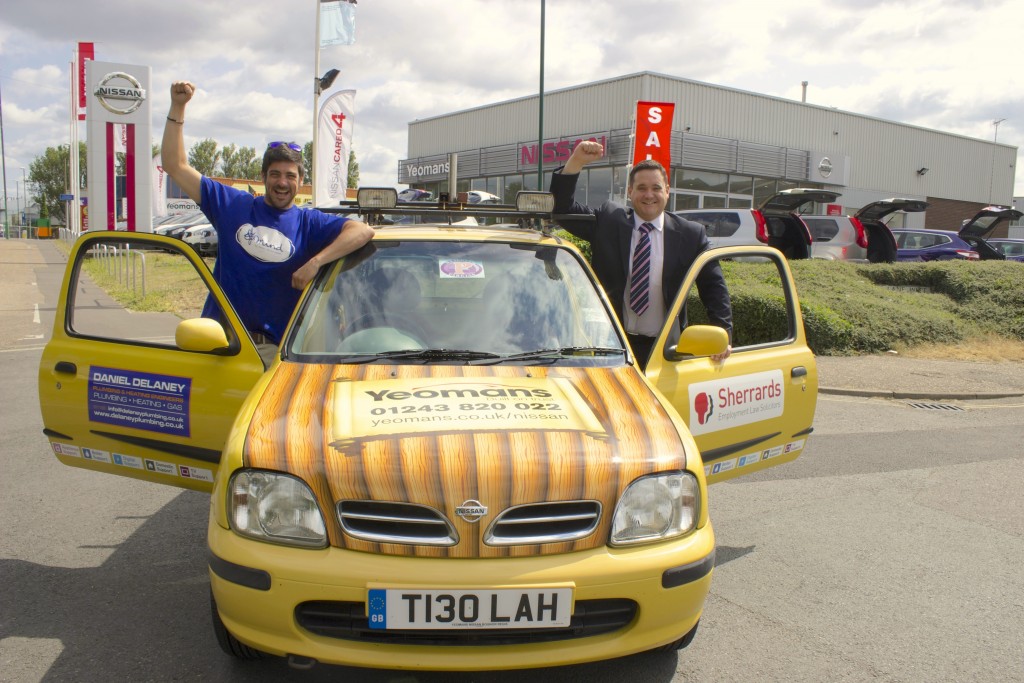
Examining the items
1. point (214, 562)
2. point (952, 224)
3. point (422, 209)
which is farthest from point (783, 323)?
point (952, 224)

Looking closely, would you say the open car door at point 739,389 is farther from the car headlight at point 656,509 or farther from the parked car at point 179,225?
the parked car at point 179,225

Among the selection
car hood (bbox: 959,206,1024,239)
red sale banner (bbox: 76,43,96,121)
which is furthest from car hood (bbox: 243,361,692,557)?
red sale banner (bbox: 76,43,96,121)

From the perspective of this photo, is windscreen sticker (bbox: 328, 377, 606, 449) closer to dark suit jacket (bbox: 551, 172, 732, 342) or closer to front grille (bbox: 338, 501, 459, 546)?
front grille (bbox: 338, 501, 459, 546)

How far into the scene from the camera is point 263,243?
13.3ft

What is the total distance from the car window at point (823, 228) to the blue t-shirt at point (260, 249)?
48.6ft

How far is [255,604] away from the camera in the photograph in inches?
98.7

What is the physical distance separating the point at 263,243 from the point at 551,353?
1.61m

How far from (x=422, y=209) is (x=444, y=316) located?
2.95ft

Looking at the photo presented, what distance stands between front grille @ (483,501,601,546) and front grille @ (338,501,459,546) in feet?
0.45

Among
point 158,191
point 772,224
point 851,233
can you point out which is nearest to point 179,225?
point 158,191

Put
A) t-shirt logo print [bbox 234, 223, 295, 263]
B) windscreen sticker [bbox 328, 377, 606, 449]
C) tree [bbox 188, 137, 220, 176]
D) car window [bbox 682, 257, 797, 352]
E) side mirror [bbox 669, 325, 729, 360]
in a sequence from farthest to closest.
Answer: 1. tree [bbox 188, 137, 220, 176]
2. car window [bbox 682, 257, 797, 352]
3. t-shirt logo print [bbox 234, 223, 295, 263]
4. side mirror [bbox 669, 325, 729, 360]
5. windscreen sticker [bbox 328, 377, 606, 449]

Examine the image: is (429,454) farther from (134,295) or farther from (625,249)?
(134,295)

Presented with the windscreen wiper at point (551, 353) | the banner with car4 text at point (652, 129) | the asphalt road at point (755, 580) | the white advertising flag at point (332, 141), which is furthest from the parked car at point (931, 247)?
the windscreen wiper at point (551, 353)

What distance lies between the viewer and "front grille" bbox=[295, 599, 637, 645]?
2.48m
